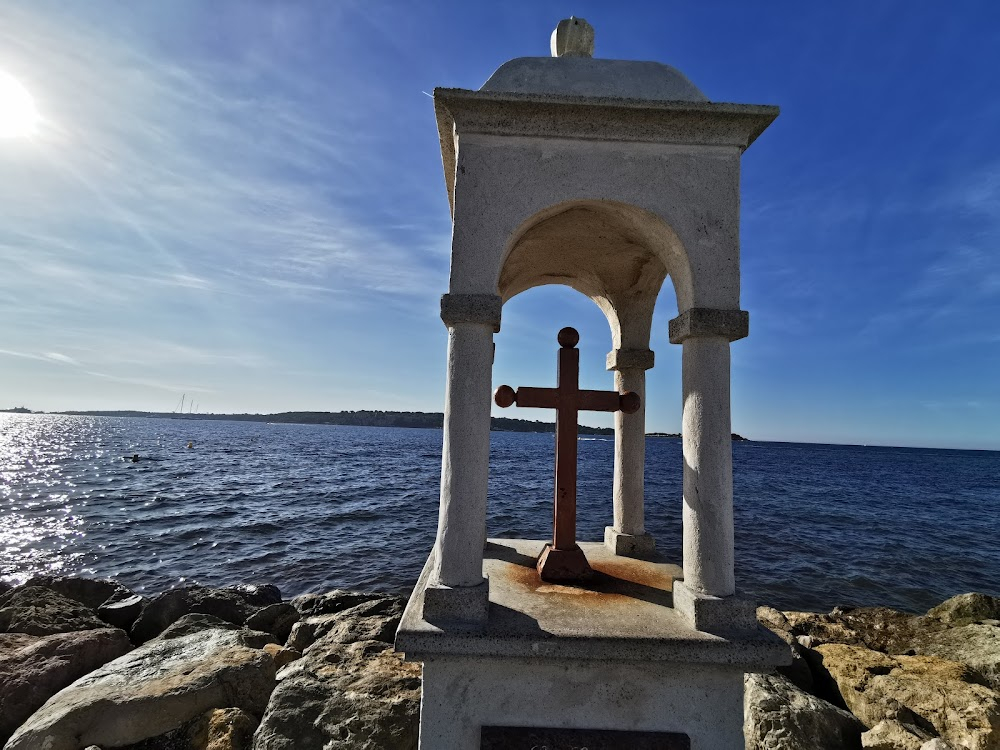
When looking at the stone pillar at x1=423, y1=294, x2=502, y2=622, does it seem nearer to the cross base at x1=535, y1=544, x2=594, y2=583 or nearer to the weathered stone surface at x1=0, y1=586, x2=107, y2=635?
the cross base at x1=535, y1=544, x2=594, y2=583

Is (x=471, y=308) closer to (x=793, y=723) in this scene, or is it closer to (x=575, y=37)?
(x=575, y=37)

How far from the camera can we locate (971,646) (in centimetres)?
733

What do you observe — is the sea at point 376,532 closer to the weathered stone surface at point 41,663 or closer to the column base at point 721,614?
the weathered stone surface at point 41,663

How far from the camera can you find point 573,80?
397cm

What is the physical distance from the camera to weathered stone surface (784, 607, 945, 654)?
8484 mm

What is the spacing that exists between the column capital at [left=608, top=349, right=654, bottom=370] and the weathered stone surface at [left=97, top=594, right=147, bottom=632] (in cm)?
950

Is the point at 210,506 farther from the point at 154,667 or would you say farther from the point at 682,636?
the point at 682,636

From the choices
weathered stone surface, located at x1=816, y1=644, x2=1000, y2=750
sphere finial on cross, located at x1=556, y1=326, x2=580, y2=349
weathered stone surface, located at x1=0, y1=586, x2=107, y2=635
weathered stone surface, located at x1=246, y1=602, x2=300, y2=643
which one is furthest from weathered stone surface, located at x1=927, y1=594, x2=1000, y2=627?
weathered stone surface, located at x1=0, y1=586, x2=107, y2=635

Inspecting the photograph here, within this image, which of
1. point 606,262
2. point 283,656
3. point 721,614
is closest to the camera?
point 721,614

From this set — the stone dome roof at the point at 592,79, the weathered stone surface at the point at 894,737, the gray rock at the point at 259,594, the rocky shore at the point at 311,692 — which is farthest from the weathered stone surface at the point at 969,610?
the gray rock at the point at 259,594

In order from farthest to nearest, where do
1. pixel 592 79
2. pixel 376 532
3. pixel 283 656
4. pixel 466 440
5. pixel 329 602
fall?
pixel 376 532 → pixel 329 602 → pixel 283 656 → pixel 592 79 → pixel 466 440

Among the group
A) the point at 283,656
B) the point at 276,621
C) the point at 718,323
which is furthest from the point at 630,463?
the point at 276,621

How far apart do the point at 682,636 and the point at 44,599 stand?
10.2 metres

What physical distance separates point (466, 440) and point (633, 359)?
2714 millimetres
